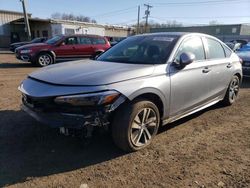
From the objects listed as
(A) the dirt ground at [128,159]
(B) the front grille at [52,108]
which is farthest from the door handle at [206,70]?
(B) the front grille at [52,108]

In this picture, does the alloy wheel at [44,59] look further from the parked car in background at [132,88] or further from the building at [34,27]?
the building at [34,27]

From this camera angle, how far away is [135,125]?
3.53 m

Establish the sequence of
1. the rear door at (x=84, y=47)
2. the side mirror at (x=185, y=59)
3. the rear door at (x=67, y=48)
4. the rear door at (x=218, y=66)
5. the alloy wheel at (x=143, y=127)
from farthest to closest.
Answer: the rear door at (x=84, y=47), the rear door at (x=67, y=48), the rear door at (x=218, y=66), the side mirror at (x=185, y=59), the alloy wheel at (x=143, y=127)

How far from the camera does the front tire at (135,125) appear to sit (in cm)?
331

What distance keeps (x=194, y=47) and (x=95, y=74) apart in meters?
2.06

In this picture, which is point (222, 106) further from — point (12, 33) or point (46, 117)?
point (12, 33)

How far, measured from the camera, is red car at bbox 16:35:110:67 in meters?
12.6

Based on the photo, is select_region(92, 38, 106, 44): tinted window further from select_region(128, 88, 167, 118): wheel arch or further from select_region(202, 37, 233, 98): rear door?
select_region(128, 88, 167, 118): wheel arch

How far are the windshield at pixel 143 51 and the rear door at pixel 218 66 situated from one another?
3.26 feet

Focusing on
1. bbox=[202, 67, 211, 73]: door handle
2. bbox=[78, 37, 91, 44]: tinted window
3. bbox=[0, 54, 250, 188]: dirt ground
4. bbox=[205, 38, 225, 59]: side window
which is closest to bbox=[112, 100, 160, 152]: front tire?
bbox=[0, 54, 250, 188]: dirt ground

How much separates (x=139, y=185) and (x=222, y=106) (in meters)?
3.75

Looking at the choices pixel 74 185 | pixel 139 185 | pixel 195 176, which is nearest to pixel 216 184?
pixel 195 176

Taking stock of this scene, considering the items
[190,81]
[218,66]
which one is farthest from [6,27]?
[190,81]

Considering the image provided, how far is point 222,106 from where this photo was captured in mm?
5957
